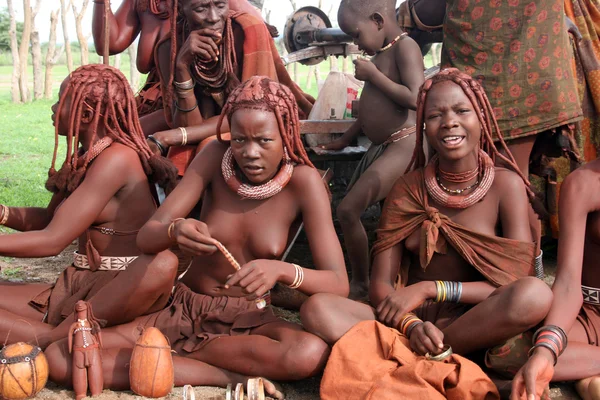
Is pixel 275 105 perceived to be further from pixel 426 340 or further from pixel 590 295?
pixel 590 295

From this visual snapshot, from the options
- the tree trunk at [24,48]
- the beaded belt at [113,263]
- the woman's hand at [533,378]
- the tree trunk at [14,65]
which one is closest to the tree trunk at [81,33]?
the tree trunk at [24,48]

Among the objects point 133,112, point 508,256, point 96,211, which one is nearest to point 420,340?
point 508,256

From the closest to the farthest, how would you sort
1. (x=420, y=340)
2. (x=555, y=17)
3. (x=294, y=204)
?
(x=420, y=340)
(x=294, y=204)
(x=555, y=17)

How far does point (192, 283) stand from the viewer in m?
3.58

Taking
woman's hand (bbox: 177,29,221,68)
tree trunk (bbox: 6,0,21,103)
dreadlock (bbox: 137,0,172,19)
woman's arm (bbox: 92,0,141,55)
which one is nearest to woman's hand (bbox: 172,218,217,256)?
woman's hand (bbox: 177,29,221,68)

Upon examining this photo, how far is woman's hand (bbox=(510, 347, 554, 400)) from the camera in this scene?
2.68 meters

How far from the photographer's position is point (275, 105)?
133 inches

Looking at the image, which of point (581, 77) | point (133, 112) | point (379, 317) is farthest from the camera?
Result: point (581, 77)

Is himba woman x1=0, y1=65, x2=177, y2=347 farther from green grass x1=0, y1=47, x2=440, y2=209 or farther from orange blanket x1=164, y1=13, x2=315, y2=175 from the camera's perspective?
green grass x1=0, y1=47, x2=440, y2=209

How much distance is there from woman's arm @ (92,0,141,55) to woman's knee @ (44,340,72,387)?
9.66 ft

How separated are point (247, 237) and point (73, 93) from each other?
1150mm

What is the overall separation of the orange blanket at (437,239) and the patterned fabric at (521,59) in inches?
44.0

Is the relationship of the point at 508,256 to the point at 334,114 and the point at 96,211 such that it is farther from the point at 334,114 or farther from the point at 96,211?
the point at 334,114

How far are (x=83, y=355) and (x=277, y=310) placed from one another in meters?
1.54
